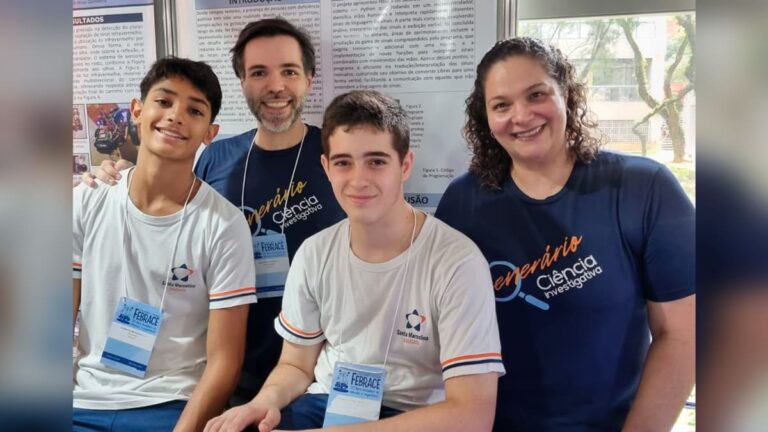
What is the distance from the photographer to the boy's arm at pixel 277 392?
1.41 m

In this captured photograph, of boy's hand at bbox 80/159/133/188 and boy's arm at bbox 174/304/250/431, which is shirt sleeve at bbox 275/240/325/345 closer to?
boy's arm at bbox 174/304/250/431

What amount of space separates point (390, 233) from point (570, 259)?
0.44 metres

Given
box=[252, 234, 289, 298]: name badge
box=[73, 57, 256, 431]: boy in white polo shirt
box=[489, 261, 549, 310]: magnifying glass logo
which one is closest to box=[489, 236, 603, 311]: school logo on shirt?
box=[489, 261, 549, 310]: magnifying glass logo

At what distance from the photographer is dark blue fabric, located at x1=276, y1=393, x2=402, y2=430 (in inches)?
56.3

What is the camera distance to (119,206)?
1.67 metres

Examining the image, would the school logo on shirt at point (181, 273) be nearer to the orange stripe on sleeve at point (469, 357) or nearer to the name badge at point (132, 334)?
the name badge at point (132, 334)

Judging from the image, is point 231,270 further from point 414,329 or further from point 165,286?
point 414,329

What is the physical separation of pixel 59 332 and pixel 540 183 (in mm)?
1289

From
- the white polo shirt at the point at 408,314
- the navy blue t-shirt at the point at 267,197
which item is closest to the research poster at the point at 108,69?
the navy blue t-shirt at the point at 267,197

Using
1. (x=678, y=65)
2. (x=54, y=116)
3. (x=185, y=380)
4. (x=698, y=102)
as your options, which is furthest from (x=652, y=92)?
(x=185, y=380)

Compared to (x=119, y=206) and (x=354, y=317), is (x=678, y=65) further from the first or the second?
(x=119, y=206)

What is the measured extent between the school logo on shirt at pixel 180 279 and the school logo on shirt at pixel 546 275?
85cm

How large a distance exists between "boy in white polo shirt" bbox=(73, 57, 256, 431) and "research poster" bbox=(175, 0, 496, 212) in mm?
200

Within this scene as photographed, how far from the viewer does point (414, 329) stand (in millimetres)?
1388
